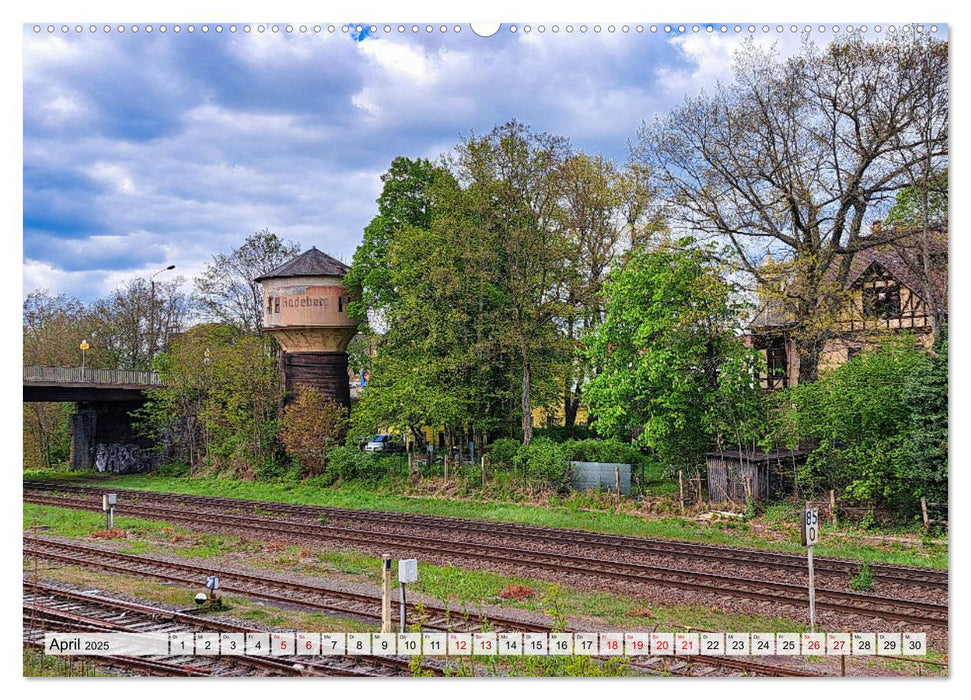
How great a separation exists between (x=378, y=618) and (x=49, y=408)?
102 feet

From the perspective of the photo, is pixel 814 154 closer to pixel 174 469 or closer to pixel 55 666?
pixel 55 666

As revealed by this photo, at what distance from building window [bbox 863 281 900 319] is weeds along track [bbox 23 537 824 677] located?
52.5 feet

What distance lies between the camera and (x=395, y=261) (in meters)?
32.1

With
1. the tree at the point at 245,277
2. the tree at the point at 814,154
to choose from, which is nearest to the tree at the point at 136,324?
the tree at the point at 245,277

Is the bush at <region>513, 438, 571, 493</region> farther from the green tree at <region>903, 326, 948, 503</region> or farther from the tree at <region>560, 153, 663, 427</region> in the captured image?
the green tree at <region>903, 326, 948, 503</region>

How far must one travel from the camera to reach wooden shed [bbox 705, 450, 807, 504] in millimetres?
24047

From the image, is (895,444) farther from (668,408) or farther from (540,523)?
(540,523)

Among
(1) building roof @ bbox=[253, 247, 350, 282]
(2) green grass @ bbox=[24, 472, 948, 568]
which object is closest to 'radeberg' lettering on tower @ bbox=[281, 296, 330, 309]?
(1) building roof @ bbox=[253, 247, 350, 282]

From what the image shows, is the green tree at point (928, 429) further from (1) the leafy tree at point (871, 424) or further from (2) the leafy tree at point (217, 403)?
(2) the leafy tree at point (217, 403)

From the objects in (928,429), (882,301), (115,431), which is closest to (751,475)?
(928,429)

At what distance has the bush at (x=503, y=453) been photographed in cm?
3020

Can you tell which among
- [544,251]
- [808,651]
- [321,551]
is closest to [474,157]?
[544,251]

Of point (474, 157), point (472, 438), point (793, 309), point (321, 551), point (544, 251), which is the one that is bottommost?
point (321, 551)

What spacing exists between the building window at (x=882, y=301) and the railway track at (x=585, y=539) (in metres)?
9.04
